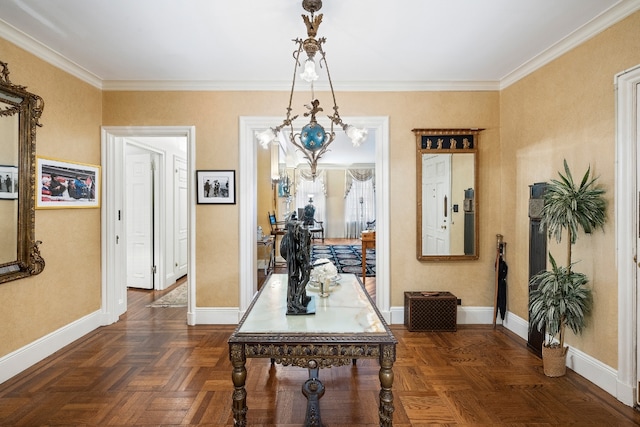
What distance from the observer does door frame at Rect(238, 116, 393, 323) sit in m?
3.74

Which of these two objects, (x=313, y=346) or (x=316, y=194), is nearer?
(x=313, y=346)

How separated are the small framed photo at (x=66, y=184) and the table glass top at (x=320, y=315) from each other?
7.75 ft

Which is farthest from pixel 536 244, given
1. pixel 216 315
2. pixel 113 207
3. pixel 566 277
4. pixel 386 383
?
pixel 113 207

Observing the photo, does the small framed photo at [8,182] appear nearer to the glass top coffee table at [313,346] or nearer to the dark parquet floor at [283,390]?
the dark parquet floor at [283,390]

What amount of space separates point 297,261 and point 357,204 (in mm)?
10186

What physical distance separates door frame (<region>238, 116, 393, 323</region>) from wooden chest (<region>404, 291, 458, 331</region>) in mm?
312

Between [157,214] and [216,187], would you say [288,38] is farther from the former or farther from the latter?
[157,214]

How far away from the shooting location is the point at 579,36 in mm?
2666

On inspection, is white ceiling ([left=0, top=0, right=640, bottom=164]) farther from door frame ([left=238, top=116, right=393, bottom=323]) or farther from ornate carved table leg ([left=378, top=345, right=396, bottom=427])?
ornate carved table leg ([left=378, top=345, right=396, bottom=427])

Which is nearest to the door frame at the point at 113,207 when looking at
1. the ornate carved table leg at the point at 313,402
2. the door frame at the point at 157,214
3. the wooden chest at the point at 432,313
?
the door frame at the point at 157,214

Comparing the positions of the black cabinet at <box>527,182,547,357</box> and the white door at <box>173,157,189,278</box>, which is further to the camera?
the white door at <box>173,157,189,278</box>

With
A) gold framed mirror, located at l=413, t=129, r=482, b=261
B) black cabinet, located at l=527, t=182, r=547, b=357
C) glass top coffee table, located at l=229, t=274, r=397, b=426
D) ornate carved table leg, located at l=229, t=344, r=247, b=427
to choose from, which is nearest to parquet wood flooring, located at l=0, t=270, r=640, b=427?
black cabinet, located at l=527, t=182, r=547, b=357

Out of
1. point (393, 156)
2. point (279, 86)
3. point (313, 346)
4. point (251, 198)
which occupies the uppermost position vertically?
point (279, 86)

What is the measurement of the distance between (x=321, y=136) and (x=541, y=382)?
8.40ft
